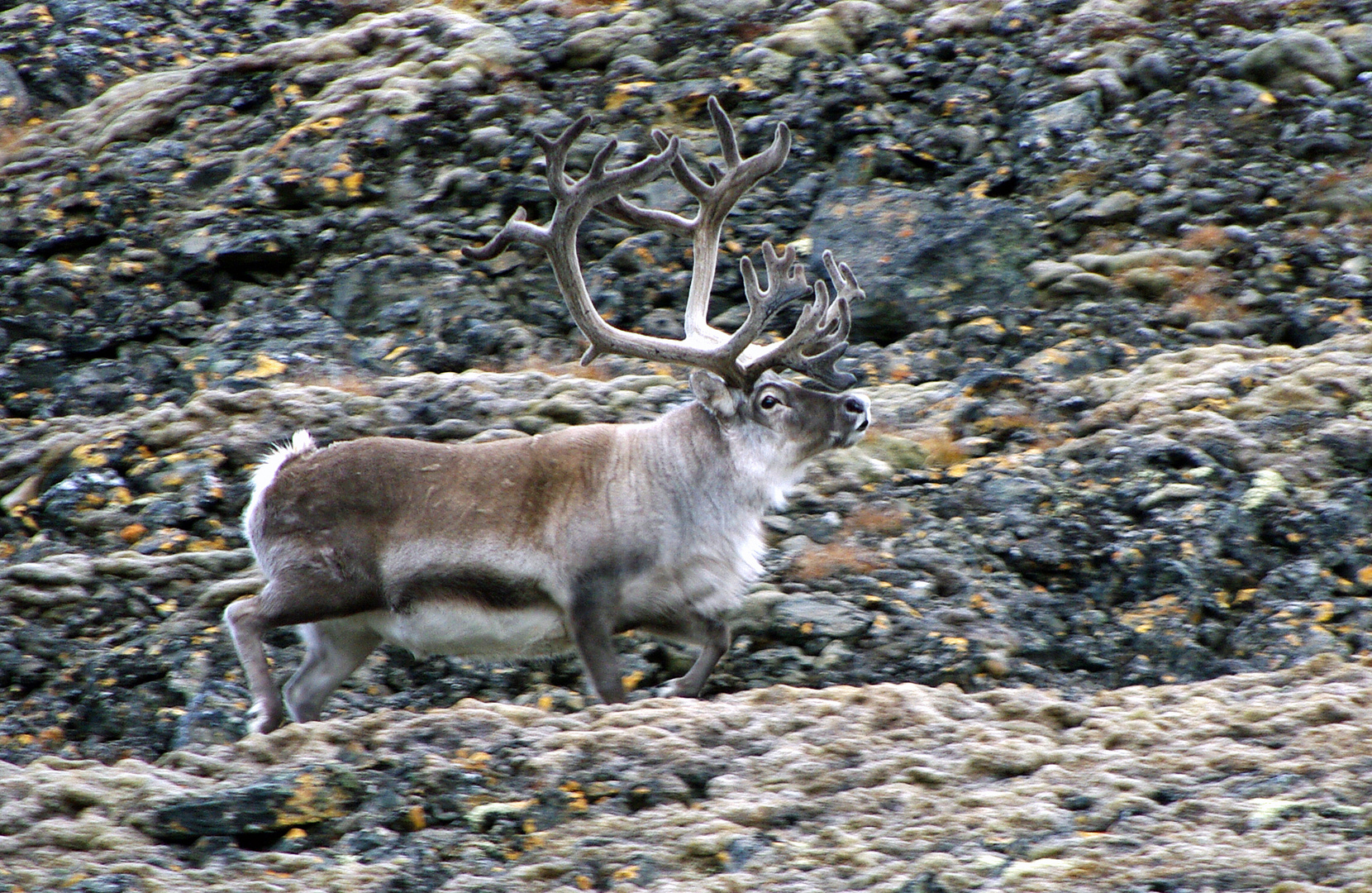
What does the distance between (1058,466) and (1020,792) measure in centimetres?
383

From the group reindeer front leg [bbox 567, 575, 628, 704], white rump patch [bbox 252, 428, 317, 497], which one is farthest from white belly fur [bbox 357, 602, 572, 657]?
white rump patch [bbox 252, 428, 317, 497]

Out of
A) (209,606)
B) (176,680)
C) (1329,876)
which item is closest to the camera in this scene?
(1329,876)

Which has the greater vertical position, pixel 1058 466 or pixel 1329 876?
pixel 1329 876

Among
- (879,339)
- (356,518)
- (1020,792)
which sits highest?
(356,518)

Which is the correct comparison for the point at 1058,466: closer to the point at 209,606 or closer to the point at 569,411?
the point at 569,411

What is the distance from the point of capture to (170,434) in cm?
898

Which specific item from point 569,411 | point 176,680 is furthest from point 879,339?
point 176,680

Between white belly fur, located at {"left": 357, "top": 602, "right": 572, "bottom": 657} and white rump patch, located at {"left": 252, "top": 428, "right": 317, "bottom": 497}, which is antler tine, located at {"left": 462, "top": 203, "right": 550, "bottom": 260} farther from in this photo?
white belly fur, located at {"left": 357, "top": 602, "right": 572, "bottom": 657}

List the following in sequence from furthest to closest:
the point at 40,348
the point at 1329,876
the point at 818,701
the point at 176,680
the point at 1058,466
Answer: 1. the point at 40,348
2. the point at 1058,466
3. the point at 176,680
4. the point at 818,701
5. the point at 1329,876

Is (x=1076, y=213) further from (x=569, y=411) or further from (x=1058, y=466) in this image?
(x=569, y=411)

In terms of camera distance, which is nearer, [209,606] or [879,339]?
[209,606]

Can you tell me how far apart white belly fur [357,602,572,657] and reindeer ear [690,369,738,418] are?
141cm

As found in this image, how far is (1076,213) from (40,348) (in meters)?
7.95

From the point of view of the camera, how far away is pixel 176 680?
7.21m
